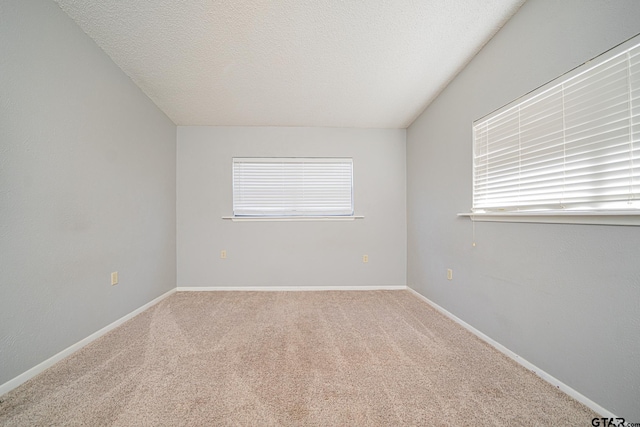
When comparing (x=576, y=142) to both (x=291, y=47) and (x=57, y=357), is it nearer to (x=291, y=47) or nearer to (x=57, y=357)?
(x=291, y=47)

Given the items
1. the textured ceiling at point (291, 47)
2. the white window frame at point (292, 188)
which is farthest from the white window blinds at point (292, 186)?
the textured ceiling at point (291, 47)

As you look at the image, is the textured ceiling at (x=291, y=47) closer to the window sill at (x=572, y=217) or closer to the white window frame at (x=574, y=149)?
the white window frame at (x=574, y=149)

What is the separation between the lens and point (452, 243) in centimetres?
221

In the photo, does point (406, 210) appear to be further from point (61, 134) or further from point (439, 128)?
point (61, 134)

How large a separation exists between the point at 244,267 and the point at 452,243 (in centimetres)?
256

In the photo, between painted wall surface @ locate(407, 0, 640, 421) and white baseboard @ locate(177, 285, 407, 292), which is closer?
painted wall surface @ locate(407, 0, 640, 421)

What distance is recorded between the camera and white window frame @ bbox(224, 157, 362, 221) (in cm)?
321

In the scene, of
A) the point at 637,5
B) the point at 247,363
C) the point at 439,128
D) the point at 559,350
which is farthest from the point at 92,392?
the point at 439,128

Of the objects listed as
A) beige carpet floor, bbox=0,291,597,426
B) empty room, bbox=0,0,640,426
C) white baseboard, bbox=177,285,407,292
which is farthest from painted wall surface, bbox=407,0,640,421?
white baseboard, bbox=177,285,407,292

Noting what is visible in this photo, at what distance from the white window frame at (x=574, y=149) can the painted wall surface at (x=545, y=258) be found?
65 millimetres

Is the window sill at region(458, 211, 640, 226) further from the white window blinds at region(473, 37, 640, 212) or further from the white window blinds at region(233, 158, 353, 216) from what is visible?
the white window blinds at region(233, 158, 353, 216)

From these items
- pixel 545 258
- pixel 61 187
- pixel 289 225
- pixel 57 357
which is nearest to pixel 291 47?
pixel 61 187

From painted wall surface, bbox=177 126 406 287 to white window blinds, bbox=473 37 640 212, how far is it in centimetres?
159

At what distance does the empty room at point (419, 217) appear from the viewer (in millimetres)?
1101
